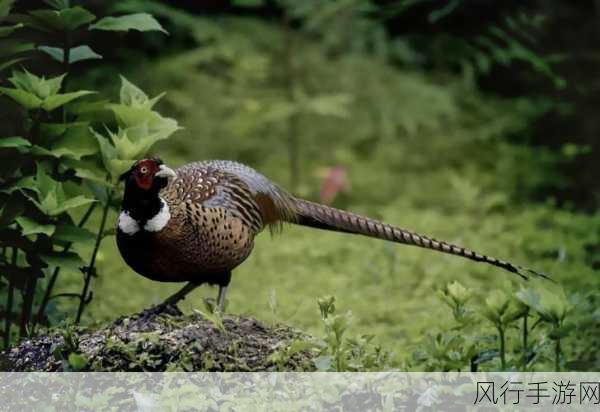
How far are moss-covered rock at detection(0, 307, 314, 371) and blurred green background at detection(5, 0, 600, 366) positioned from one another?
2.37 meters

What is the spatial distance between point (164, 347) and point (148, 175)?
651 mm

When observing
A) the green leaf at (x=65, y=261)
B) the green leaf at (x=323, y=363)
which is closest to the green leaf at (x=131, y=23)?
the green leaf at (x=65, y=261)

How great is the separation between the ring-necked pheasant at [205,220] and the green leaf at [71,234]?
33 cm

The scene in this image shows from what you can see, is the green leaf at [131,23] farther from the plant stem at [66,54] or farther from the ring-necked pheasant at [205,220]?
the ring-necked pheasant at [205,220]

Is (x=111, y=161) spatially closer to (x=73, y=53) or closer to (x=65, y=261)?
(x=65, y=261)

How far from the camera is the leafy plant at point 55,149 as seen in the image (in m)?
4.04

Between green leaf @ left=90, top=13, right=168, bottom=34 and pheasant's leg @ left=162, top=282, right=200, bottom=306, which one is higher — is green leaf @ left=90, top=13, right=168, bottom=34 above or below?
above

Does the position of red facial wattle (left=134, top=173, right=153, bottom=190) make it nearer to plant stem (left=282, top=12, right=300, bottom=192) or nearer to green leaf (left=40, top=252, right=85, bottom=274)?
green leaf (left=40, top=252, right=85, bottom=274)

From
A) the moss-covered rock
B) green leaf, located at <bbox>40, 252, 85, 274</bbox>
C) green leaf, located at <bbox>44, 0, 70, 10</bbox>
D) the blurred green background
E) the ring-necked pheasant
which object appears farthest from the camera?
the blurred green background

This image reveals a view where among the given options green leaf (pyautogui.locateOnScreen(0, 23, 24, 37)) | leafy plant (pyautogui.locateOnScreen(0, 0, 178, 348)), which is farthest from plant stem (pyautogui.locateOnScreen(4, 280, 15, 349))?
green leaf (pyautogui.locateOnScreen(0, 23, 24, 37))

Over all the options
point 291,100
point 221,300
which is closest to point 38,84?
point 221,300

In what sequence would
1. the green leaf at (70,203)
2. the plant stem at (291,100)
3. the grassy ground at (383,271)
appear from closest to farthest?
the green leaf at (70,203), the grassy ground at (383,271), the plant stem at (291,100)

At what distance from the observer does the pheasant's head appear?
3764mm

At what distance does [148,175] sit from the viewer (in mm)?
3773
